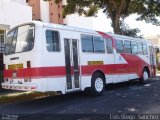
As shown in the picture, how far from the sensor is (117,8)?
81.6ft

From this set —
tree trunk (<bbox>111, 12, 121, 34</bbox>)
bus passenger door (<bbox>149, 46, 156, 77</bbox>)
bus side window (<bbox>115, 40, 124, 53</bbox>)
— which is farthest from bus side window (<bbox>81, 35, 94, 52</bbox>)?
tree trunk (<bbox>111, 12, 121, 34</bbox>)

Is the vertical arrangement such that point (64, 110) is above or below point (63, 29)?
below

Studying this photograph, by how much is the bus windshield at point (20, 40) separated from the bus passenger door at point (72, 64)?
57.8 inches

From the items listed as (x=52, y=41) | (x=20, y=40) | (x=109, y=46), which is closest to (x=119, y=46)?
(x=109, y=46)

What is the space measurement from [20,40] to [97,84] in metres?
3.90

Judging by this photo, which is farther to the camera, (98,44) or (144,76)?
(144,76)

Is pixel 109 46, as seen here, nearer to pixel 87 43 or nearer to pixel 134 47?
pixel 87 43

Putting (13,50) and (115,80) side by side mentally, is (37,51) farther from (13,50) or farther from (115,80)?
(115,80)

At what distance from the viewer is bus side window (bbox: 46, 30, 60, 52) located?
11438 mm

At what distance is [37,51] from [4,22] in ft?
34.5

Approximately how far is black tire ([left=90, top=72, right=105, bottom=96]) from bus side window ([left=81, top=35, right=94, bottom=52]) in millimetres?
1156

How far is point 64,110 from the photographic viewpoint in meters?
10.4

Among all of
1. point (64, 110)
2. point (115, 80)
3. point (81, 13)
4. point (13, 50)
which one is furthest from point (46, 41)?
point (81, 13)

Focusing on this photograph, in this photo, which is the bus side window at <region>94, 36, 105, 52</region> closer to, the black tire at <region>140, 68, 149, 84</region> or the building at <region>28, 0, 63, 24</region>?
the black tire at <region>140, 68, 149, 84</region>
